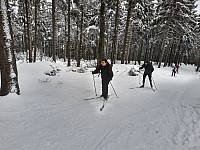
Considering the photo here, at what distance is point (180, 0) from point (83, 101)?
23.6 metres

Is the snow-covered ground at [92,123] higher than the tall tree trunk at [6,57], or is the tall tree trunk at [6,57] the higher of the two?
the tall tree trunk at [6,57]

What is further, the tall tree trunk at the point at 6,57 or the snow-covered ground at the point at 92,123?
the tall tree trunk at the point at 6,57

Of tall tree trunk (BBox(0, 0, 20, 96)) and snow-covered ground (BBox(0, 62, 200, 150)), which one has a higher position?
tall tree trunk (BBox(0, 0, 20, 96))

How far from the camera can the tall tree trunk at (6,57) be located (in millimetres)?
6520

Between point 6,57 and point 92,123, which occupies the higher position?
point 6,57

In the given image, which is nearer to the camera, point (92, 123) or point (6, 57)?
point (92, 123)

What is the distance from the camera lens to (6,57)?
6680mm

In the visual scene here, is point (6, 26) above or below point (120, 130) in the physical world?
above

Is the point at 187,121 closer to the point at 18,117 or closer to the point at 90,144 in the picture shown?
the point at 90,144

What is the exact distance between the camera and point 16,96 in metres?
7.00

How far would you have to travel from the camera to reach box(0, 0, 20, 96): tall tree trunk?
6520 millimetres

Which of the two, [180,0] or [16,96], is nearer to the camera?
[16,96]

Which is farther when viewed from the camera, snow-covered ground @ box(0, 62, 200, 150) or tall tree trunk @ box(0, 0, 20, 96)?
tall tree trunk @ box(0, 0, 20, 96)

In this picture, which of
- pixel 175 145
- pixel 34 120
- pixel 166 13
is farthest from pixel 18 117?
pixel 166 13
